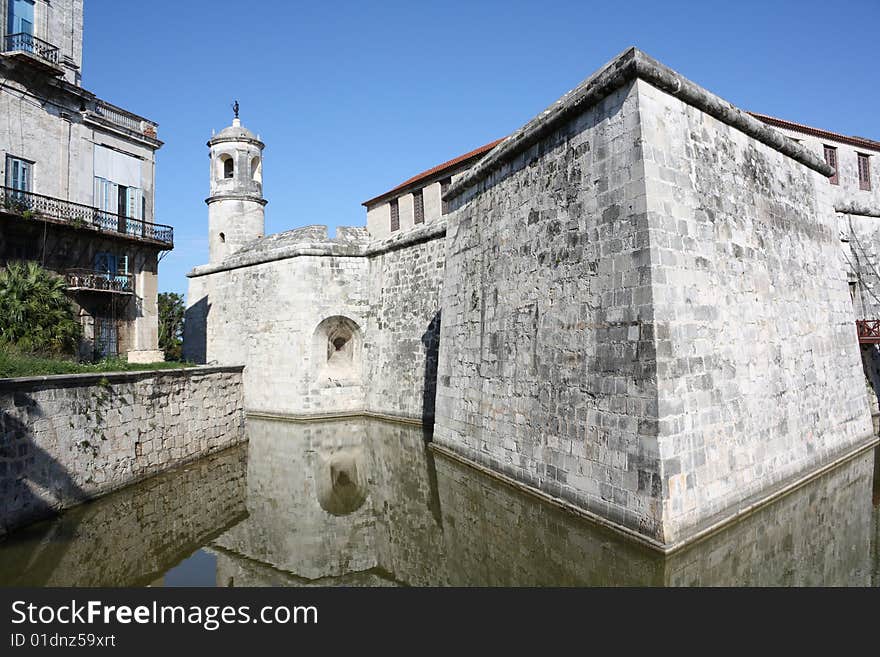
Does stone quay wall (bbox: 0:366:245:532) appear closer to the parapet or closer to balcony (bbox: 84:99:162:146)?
the parapet

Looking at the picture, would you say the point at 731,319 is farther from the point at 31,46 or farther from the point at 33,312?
the point at 31,46

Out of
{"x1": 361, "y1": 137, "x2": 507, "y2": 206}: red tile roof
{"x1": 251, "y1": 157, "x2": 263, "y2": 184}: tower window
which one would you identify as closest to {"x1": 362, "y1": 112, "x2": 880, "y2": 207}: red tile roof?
{"x1": 361, "y1": 137, "x2": 507, "y2": 206}: red tile roof

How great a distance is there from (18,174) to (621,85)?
44.5 ft

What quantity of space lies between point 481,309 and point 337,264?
24.8 ft

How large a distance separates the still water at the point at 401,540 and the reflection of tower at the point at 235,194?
445 inches

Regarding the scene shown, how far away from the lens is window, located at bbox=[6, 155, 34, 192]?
41.7 ft

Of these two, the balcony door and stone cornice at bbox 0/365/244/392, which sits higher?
the balcony door

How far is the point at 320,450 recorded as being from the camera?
11281 millimetres

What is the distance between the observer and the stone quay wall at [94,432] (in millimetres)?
6383

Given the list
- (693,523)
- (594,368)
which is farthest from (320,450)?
(693,523)

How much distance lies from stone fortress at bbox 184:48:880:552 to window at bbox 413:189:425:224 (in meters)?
9.18

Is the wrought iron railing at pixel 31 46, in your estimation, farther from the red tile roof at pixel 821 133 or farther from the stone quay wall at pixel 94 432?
the red tile roof at pixel 821 133

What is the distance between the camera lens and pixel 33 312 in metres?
10.6

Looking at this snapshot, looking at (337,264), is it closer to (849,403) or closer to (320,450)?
(320,450)
